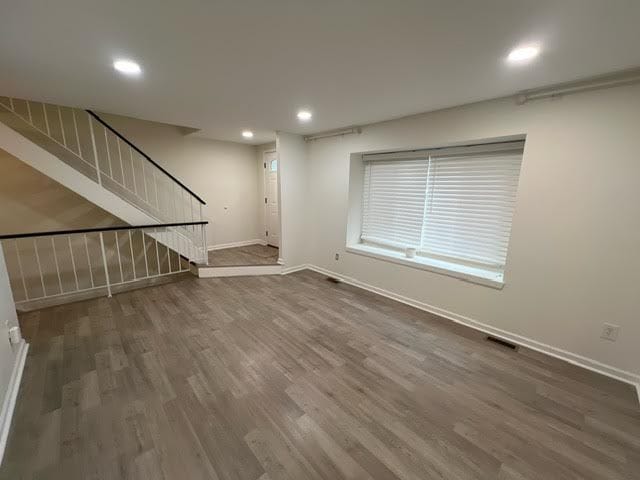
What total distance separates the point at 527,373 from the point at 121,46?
3.91 metres

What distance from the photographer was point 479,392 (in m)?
1.99

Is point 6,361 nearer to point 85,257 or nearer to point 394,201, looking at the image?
point 85,257

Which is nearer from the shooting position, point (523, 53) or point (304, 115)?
point (523, 53)

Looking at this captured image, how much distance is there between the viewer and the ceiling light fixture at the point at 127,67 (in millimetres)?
1958

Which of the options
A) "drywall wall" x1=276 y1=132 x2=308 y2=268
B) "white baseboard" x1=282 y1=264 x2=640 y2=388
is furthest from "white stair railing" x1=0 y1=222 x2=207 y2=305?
"white baseboard" x1=282 y1=264 x2=640 y2=388

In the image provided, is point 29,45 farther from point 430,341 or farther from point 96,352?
point 430,341

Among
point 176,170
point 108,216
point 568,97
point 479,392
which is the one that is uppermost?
point 568,97

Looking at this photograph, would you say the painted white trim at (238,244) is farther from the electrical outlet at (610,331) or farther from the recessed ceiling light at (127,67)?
the electrical outlet at (610,331)

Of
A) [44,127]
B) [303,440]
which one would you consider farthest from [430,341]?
[44,127]

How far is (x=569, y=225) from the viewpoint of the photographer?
2281 mm

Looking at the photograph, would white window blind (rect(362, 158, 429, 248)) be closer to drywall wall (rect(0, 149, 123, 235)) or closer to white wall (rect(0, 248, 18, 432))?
white wall (rect(0, 248, 18, 432))

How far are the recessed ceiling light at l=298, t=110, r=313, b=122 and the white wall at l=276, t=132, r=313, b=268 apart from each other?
34.8 inches

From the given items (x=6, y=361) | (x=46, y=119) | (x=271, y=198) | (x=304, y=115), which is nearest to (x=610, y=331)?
(x=304, y=115)

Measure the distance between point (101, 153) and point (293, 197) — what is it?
10.4 feet
